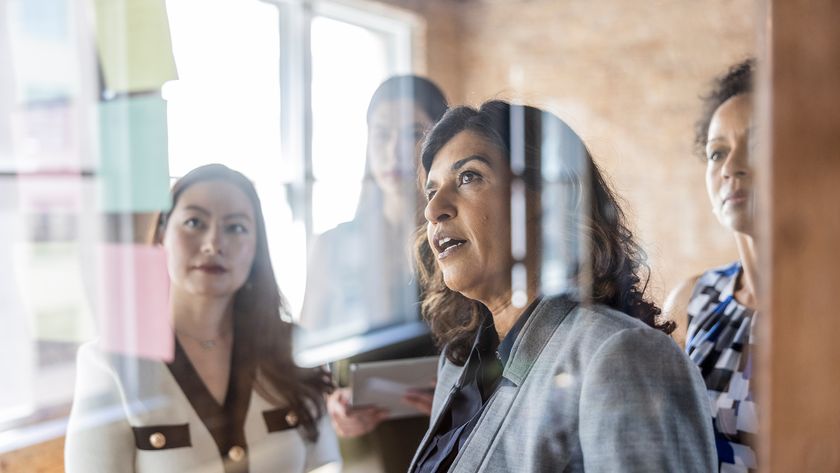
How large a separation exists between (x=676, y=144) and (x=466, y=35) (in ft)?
1.12

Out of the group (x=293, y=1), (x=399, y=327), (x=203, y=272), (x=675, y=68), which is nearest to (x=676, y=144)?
(x=675, y=68)

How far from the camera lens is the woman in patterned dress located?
92 centimetres

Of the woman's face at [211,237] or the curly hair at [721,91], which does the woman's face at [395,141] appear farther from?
the curly hair at [721,91]

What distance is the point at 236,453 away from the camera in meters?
1.18

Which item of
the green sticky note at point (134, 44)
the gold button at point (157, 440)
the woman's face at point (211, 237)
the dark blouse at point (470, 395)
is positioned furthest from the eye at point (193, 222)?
the dark blouse at point (470, 395)

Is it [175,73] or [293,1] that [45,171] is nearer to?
[175,73]

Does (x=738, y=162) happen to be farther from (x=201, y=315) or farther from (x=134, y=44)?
(x=134, y=44)

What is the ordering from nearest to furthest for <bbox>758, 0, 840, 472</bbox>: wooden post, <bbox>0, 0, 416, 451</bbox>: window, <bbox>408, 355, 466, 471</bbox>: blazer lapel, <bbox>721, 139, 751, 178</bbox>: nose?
<bbox>758, 0, 840, 472</bbox>: wooden post, <bbox>721, 139, 751, 178</bbox>: nose, <bbox>408, 355, 466, 471</bbox>: blazer lapel, <bbox>0, 0, 416, 451</bbox>: window

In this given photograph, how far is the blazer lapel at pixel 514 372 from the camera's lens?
3.07 feet

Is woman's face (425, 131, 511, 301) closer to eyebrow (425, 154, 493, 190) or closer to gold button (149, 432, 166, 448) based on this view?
eyebrow (425, 154, 493, 190)

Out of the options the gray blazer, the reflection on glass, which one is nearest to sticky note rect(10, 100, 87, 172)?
the reflection on glass

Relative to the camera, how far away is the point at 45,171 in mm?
1221

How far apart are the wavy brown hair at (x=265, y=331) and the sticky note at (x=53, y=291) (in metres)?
0.19

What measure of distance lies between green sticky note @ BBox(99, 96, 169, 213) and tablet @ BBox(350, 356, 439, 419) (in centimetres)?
40
